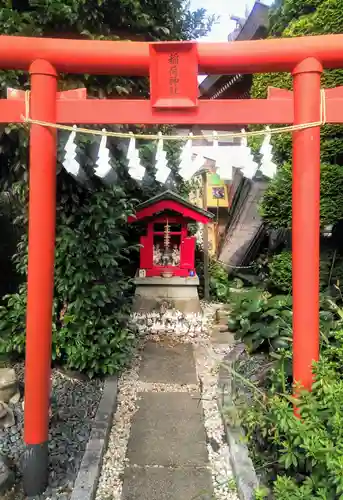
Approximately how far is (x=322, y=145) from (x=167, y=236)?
10.5ft

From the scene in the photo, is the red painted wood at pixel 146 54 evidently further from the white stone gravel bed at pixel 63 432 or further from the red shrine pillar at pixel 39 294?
the white stone gravel bed at pixel 63 432

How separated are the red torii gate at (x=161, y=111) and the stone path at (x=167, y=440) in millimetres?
767

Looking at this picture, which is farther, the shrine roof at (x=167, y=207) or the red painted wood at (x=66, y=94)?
the shrine roof at (x=167, y=207)

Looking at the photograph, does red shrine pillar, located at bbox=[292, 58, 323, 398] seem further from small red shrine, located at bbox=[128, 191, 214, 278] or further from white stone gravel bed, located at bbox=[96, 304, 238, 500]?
small red shrine, located at bbox=[128, 191, 214, 278]

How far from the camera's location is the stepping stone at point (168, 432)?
343cm

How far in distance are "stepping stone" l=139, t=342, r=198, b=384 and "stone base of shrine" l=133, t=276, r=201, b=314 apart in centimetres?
114

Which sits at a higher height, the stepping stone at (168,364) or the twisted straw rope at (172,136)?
the twisted straw rope at (172,136)

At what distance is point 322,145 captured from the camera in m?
5.29

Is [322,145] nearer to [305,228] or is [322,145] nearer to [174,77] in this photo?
[305,228]

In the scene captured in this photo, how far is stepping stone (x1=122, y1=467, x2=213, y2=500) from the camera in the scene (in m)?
2.96

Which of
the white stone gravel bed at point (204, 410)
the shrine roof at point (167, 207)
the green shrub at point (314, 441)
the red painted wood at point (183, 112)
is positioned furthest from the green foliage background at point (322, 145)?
the green shrub at point (314, 441)

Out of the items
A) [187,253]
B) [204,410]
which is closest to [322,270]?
[204,410]

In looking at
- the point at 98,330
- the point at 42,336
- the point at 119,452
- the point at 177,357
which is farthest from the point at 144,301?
the point at 42,336

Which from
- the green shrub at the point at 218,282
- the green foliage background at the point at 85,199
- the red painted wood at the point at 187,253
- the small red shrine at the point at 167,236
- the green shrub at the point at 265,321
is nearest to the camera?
the green foliage background at the point at 85,199
